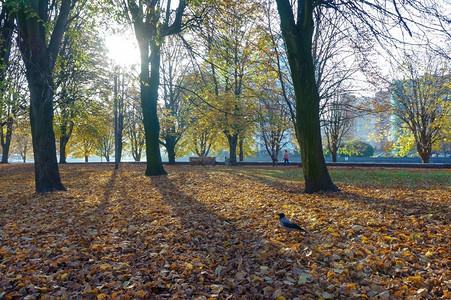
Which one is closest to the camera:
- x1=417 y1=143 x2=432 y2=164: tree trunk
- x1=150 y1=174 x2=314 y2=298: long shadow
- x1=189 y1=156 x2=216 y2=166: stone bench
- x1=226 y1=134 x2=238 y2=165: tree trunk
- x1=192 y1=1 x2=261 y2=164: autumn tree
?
x1=150 y1=174 x2=314 y2=298: long shadow

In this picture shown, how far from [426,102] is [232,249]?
24092 millimetres

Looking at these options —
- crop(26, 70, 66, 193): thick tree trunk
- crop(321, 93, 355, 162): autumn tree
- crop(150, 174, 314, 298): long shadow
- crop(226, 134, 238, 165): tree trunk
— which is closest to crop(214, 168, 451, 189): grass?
crop(150, 174, 314, 298): long shadow

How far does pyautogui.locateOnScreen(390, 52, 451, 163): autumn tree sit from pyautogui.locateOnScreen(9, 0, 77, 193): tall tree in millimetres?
20652

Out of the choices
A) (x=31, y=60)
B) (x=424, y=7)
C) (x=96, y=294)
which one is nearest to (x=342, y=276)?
(x=96, y=294)

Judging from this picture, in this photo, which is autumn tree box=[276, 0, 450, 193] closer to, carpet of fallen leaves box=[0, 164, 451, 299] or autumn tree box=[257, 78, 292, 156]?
carpet of fallen leaves box=[0, 164, 451, 299]

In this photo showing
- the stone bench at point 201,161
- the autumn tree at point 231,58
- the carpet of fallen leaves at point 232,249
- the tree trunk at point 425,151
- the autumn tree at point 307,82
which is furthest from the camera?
the tree trunk at point 425,151

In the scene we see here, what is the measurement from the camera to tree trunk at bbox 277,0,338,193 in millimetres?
7809

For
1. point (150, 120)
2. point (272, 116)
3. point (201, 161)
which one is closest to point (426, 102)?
point (272, 116)

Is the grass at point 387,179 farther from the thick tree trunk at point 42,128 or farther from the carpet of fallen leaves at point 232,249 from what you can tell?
the thick tree trunk at point 42,128

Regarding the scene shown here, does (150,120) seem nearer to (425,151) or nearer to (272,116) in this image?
(272,116)

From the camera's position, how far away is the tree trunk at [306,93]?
7.81 meters

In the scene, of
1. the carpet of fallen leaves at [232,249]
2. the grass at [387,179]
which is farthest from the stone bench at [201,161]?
the carpet of fallen leaves at [232,249]

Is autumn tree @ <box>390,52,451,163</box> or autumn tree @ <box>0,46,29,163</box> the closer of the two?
autumn tree @ <box>0,46,29,163</box>

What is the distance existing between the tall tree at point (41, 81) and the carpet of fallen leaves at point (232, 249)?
2.01m
